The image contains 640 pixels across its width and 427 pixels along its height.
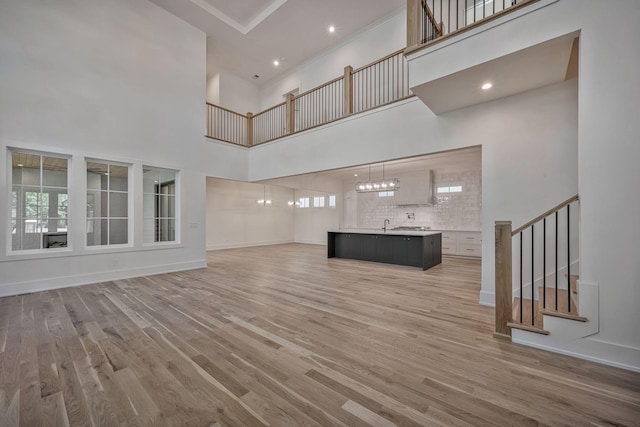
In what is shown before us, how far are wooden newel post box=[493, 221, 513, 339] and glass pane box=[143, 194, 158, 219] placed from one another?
638cm

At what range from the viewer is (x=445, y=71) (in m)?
3.12

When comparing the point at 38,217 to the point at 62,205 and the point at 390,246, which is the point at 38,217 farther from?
the point at 390,246

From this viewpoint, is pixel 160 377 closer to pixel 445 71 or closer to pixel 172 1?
pixel 445 71

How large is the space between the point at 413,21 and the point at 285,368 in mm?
4165

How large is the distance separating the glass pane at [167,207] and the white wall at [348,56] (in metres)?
5.64

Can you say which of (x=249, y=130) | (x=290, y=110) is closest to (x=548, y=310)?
(x=290, y=110)

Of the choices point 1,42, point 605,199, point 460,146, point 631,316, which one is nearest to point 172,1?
point 1,42

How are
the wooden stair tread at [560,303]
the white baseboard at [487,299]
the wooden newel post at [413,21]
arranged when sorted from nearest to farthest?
the wooden stair tread at [560,303] < the wooden newel post at [413,21] < the white baseboard at [487,299]

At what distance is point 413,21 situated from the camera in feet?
11.0

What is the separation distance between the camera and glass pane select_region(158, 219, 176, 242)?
19.5ft

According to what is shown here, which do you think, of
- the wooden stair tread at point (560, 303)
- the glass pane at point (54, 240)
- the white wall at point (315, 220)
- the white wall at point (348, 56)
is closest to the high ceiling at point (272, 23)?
the white wall at point (348, 56)

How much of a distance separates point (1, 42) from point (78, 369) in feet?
17.6

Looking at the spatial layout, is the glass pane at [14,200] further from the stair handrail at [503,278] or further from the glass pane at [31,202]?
the stair handrail at [503,278]

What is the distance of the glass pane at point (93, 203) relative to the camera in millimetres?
5102
